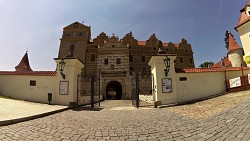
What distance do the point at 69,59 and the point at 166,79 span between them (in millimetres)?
7303

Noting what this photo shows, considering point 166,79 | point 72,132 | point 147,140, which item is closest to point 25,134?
point 72,132

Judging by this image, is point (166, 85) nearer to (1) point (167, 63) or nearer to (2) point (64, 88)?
(1) point (167, 63)

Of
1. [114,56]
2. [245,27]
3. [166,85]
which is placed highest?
[245,27]

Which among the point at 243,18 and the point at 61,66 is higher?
the point at 243,18

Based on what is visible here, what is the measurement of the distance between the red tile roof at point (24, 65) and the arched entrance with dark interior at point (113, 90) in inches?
796

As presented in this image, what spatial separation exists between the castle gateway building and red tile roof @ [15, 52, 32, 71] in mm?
8852

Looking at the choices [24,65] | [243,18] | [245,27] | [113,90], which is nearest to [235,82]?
[245,27]

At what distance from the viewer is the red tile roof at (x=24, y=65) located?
104 ft

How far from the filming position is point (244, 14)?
17.9 metres

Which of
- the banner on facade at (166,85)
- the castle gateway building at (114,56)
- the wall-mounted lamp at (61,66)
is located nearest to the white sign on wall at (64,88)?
the wall-mounted lamp at (61,66)

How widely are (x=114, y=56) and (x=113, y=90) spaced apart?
253 inches

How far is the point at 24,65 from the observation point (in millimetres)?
32688

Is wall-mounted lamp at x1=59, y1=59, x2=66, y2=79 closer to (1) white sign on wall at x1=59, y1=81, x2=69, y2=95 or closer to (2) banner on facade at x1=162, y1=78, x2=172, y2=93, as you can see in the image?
(1) white sign on wall at x1=59, y1=81, x2=69, y2=95

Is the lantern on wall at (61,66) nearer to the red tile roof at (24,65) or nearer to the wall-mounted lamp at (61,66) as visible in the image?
the wall-mounted lamp at (61,66)
